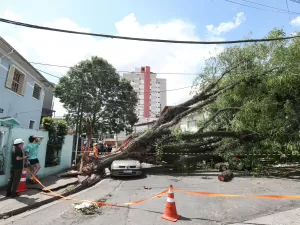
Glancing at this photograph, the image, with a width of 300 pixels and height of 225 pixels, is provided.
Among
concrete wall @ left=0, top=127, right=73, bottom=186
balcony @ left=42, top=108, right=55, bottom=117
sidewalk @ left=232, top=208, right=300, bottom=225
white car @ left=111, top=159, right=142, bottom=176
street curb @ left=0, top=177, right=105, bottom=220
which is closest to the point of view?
sidewalk @ left=232, top=208, right=300, bottom=225

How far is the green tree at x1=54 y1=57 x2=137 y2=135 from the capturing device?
75.5 feet

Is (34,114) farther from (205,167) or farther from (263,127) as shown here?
(263,127)

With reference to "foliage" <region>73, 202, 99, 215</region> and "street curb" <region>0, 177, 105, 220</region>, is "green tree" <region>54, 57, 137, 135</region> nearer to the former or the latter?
"street curb" <region>0, 177, 105, 220</region>

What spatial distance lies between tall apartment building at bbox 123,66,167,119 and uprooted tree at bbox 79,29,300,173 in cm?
4465

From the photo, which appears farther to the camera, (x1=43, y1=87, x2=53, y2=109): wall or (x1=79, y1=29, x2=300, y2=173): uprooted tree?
(x1=43, y1=87, x2=53, y2=109): wall

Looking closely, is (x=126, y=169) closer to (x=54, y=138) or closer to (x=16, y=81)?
(x=54, y=138)

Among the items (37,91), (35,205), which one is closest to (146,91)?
(37,91)

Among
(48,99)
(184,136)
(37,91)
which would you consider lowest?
(184,136)

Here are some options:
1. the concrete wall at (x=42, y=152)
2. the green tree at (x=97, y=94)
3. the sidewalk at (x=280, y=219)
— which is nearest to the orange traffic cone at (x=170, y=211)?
the sidewalk at (x=280, y=219)

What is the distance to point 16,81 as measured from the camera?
12312mm

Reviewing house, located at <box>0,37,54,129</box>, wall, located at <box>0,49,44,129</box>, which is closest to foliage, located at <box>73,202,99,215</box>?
house, located at <box>0,37,54,129</box>

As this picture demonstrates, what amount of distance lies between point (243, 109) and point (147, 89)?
51524 mm

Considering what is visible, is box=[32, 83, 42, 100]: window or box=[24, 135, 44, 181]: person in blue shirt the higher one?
box=[32, 83, 42, 100]: window

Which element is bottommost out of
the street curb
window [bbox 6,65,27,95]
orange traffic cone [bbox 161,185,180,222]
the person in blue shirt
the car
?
the street curb
